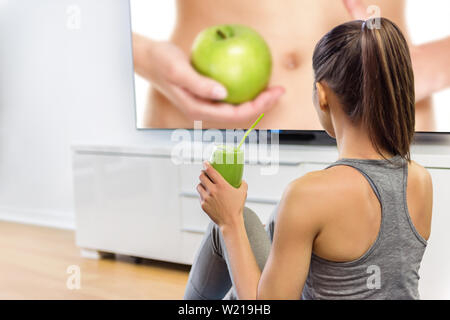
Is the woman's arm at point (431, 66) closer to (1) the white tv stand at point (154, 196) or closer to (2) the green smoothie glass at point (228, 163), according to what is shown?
(1) the white tv stand at point (154, 196)

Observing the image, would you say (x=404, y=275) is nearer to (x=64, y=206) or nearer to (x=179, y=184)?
(x=179, y=184)

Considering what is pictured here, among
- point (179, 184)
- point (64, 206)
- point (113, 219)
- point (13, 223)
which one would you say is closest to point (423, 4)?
point (179, 184)

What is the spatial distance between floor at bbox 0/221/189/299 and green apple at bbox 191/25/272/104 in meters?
0.93

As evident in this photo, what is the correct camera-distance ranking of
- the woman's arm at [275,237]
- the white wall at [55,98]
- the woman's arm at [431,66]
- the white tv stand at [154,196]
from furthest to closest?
the white wall at [55,98] < the white tv stand at [154,196] < the woman's arm at [431,66] < the woman's arm at [275,237]

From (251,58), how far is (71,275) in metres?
1.37

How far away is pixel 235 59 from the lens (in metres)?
2.47

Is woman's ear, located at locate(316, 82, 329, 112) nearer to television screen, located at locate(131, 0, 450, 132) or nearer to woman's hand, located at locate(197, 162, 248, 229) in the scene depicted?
woman's hand, located at locate(197, 162, 248, 229)

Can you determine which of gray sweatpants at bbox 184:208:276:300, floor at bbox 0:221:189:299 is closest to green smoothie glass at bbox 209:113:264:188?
gray sweatpants at bbox 184:208:276:300

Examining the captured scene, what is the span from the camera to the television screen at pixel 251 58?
6.89 feet

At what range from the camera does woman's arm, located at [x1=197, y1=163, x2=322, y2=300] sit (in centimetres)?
77

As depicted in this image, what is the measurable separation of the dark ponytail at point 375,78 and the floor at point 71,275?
1.60m

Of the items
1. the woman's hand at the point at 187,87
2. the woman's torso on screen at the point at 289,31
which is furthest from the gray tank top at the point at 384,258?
the woman's hand at the point at 187,87

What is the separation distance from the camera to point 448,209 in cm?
193

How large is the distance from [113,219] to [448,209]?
1.61 m
